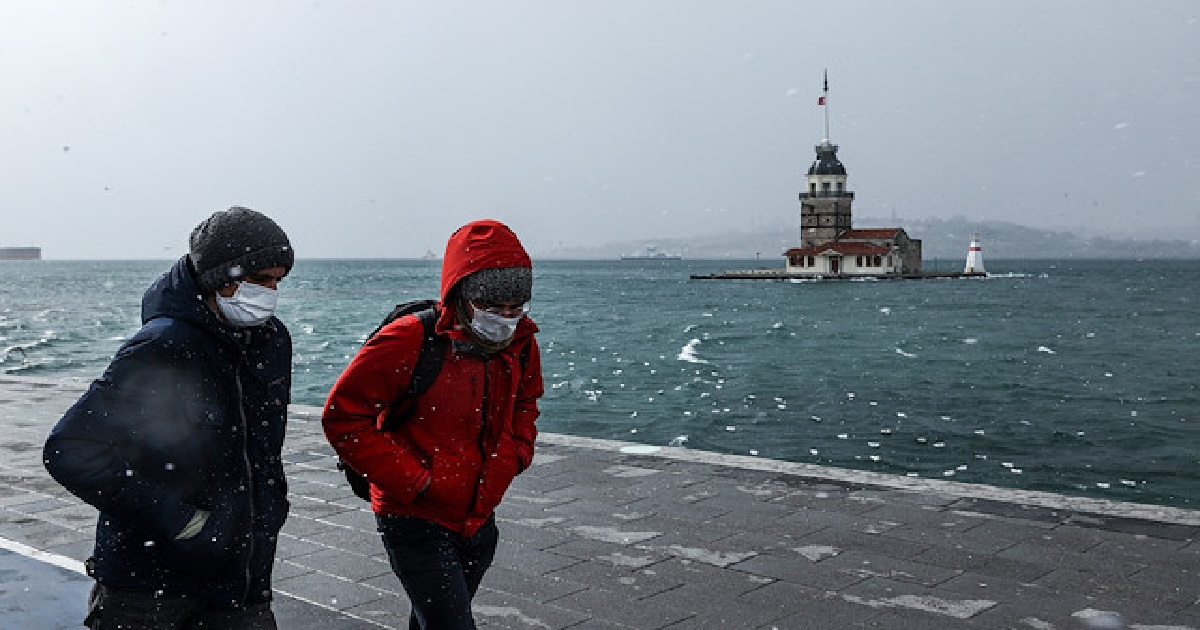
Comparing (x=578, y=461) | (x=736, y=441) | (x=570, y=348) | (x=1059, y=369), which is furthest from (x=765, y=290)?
(x=578, y=461)

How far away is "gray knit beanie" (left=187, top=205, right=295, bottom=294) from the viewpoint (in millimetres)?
2546

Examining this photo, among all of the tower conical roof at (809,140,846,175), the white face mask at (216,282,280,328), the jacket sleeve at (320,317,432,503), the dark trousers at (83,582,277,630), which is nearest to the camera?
the dark trousers at (83,582,277,630)

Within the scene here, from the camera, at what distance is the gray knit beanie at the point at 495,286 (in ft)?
9.48

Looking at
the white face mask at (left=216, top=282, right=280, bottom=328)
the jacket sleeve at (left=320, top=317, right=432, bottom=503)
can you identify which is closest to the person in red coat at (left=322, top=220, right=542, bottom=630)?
the jacket sleeve at (left=320, top=317, right=432, bottom=503)

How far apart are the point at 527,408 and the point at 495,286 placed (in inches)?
18.6

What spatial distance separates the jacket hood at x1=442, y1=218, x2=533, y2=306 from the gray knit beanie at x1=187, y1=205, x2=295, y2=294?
44 centimetres

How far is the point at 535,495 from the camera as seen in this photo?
7117mm

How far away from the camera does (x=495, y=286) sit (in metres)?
2.89

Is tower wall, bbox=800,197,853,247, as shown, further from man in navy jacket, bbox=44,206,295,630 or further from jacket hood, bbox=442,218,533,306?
man in navy jacket, bbox=44,206,295,630

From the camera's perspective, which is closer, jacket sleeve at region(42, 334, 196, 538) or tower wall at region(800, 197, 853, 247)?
jacket sleeve at region(42, 334, 196, 538)

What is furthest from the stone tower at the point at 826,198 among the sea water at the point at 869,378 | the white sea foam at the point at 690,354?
the white sea foam at the point at 690,354

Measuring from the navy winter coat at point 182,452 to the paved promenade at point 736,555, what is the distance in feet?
6.83

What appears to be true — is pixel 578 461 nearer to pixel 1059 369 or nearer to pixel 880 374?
pixel 880 374

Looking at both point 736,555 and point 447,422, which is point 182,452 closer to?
point 447,422
